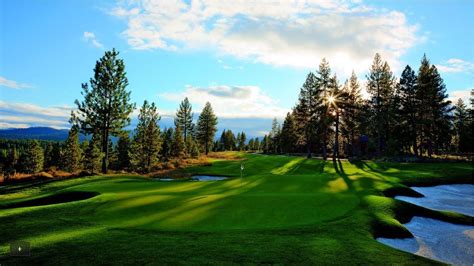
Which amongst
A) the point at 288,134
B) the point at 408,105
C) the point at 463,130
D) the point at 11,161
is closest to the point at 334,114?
the point at 408,105

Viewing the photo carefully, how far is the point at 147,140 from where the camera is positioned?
54.1 meters

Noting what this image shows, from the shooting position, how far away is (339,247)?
35.7ft

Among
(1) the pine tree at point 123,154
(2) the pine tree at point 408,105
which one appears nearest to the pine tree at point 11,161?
(1) the pine tree at point 123,154

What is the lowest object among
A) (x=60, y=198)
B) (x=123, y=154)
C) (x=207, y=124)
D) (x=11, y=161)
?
(x=11, y=161)

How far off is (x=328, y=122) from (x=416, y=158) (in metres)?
16.4

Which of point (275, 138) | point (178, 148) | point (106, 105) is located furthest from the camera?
point (275, 138)

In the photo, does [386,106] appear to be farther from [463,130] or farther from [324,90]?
[463,130]

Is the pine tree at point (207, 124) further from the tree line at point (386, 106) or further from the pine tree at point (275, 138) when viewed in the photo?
the tree line at point (386, 106)

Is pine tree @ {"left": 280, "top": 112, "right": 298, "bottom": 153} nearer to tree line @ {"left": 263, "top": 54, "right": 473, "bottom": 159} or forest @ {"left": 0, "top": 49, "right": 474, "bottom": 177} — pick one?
forest @ {"left": 0, "top": 49, "right": 474, "bottom": 177}

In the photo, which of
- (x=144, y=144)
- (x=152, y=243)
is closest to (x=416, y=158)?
(x=144, y=144)

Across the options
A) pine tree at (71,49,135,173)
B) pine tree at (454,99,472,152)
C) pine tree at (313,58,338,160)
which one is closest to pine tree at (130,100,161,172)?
pine tree at (71,49,135,173)

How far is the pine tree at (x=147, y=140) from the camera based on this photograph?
53.9 metres

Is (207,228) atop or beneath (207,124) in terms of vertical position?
beneath

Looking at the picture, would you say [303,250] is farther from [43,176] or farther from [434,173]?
[434,173]
